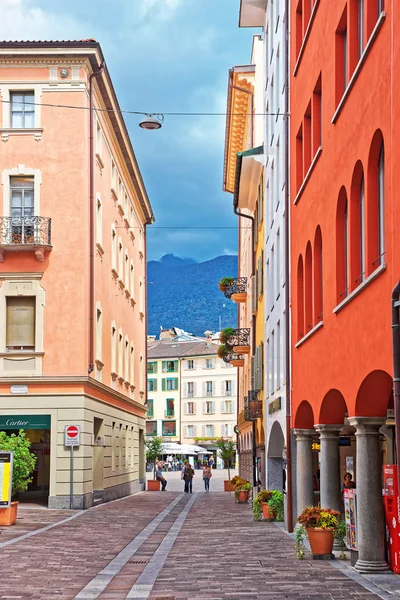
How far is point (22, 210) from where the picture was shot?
32.7 m

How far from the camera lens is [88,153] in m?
33.2

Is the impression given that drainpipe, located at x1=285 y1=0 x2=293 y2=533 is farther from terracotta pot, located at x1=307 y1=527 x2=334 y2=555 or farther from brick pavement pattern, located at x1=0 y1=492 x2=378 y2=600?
terracotta pot, located at x1=307 y1=527 x2=334 y2=555

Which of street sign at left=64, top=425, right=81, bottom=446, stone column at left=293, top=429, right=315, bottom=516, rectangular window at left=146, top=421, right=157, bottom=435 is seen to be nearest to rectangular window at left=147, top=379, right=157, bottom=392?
rectangular window at left=146, top=421, right=157, bottom=435

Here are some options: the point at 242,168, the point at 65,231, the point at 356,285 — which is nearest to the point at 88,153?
the point at 65,231

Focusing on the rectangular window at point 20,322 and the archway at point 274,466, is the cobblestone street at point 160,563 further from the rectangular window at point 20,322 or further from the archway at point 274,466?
the rectangular window at point 20,322

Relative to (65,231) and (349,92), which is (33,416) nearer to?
(65,231)

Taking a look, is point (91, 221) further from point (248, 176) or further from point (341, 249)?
point (341, 249)

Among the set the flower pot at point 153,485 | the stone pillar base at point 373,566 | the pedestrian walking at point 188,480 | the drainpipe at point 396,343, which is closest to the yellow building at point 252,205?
the pedestrian walking at point 188,480

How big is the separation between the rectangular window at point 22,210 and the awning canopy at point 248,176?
24.1 feet

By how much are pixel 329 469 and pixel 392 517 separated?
418cm

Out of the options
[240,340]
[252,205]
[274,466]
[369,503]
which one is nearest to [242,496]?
[240,340]

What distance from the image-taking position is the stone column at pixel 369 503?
13828 mm

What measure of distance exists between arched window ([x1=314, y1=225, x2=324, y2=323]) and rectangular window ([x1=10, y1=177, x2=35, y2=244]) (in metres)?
15.1

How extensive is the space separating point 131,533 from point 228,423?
9094cm
